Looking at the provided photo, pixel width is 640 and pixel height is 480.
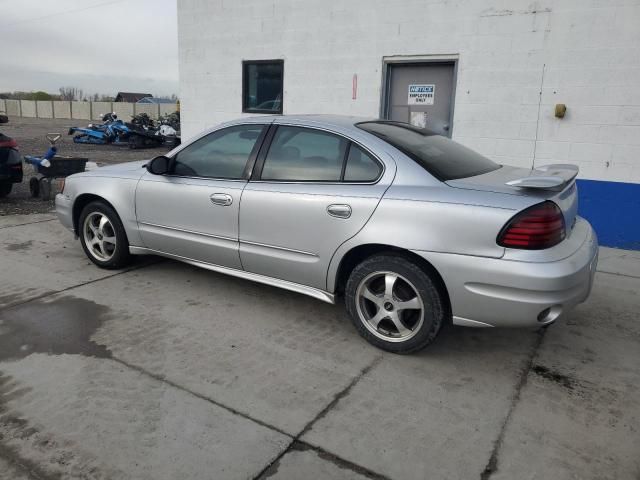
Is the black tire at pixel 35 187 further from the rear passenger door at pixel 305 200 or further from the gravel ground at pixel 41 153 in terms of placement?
the rear passenger door at pixel 305 200

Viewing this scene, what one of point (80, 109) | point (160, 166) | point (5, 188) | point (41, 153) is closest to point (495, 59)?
point (160, 166)

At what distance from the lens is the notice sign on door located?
7469 millimetres

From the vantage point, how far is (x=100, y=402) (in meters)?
2.93

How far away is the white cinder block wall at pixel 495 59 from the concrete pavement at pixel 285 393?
2.73 metres

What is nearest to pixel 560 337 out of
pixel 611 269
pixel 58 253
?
pixel 611 269

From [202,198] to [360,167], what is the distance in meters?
1.38

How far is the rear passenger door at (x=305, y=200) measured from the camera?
3533 millimetres

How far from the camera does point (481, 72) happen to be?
6.92 metres

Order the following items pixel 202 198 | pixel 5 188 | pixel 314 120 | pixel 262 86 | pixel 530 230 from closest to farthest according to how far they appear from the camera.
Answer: pixel 530 230
pixel 314 120
pixel 202 198
pixel 5 188
pixel 262 86

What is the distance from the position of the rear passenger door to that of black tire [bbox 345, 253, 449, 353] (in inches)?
10.3

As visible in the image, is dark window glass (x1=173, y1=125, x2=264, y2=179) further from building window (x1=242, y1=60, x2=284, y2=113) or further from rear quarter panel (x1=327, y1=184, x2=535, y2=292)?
building window (x1=242, y1=60, x2=284, y2=113)

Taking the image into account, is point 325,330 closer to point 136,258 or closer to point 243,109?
point 136,258

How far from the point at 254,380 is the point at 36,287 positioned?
8.56 ft

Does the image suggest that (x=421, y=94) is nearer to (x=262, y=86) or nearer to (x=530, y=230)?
(x=262, y=86)
